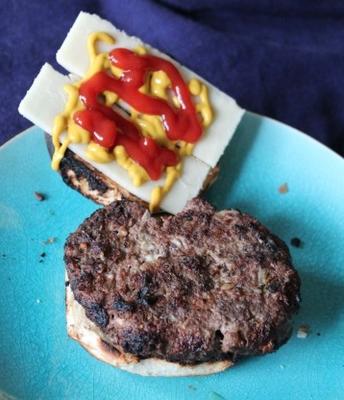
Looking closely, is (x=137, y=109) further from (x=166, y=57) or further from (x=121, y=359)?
(x=121, y=359)

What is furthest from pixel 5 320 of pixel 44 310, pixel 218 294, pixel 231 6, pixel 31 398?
pixel 231 6

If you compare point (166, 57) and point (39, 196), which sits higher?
point (166, 57)

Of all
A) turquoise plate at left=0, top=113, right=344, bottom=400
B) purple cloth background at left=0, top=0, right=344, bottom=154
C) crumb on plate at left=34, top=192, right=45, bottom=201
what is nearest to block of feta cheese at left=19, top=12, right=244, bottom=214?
turquoise plate at left=0, top=113, right=344, bottom=400

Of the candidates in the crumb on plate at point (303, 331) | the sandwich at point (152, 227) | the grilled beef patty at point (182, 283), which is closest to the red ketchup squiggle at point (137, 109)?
the sandwich at point (152, 227)

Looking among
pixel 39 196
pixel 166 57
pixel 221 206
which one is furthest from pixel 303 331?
pixel 166 57

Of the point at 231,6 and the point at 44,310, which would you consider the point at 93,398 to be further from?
the point at 231,6
